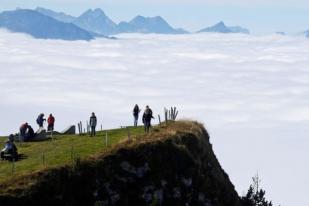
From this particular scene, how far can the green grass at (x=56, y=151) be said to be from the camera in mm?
46966

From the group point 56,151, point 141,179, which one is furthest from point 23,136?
point 141,179

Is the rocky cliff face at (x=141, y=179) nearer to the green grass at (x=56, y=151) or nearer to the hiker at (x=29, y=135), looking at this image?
the green grass at (x=56, y=151)

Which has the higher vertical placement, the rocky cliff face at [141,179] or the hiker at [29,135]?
the hiker at [29,135]

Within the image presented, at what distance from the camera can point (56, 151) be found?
53656mm

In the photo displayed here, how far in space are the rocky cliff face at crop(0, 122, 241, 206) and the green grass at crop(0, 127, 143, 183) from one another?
1.83 m

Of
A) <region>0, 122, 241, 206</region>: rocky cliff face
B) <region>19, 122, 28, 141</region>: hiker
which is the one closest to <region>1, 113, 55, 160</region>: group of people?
<region>19, 122, 28, 141</region>: hiker

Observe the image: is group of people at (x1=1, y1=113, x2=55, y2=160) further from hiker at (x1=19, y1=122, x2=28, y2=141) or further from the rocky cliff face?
the rocky cliff face

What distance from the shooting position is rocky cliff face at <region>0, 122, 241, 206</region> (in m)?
44.0

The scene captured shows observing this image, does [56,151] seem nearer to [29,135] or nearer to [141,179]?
[141,179]

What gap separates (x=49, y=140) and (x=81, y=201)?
19339mm

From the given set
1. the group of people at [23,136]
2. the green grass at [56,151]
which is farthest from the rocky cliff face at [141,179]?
the group of people at [23,136]

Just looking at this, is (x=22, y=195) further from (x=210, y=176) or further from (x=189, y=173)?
(x=210, y=176)

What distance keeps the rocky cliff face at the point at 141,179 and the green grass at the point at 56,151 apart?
183 cm

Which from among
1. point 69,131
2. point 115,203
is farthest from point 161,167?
point 69,131
